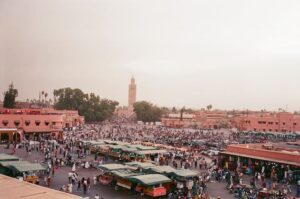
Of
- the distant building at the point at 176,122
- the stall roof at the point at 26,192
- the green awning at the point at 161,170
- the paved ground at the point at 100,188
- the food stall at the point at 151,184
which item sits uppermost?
the distant building at the point at 176,122

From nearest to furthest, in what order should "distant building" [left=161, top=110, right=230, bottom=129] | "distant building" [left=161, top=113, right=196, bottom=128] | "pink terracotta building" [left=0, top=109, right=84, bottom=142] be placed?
"pink terracotta building" [left=0, top=109, right=84, bottom=142], "distant building" [left=161, top=113, right=196, bottom=128], "distant building" [left=161, top=110, right=230, bottom=129]

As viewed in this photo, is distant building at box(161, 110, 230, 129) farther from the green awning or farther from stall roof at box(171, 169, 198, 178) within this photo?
stall roof at box(171, 169, 198, 178)

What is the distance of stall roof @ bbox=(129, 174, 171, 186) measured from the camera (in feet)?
65.0

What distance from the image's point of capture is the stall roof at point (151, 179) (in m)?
19.8

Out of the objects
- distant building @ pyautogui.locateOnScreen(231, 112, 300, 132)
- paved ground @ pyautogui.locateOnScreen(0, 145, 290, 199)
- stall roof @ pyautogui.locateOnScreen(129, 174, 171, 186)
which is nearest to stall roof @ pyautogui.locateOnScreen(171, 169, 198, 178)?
stall roof @ pyautogui.locateOnScreen(129, 174, 171, 186)

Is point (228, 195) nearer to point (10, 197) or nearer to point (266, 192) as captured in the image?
point (266, 192)

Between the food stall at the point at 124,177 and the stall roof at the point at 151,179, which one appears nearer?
the stall roof at the point at 151,179

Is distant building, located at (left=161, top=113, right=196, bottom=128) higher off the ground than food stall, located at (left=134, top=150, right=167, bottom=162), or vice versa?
distant building, located at (left=161, top=113, right=196, bottom=128)

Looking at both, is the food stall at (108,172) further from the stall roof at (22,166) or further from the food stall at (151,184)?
the stall roof at (22,166)

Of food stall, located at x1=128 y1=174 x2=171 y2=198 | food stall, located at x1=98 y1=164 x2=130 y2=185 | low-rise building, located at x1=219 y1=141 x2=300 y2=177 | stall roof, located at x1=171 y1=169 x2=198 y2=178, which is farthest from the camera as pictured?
low-rise building, located at x1=219 y1=141 x2=300 y2=177

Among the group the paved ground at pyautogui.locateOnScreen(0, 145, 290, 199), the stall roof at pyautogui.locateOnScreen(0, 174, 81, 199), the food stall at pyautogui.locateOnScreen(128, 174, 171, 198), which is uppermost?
the stall roof at pyautogui.locateOnScreen(0, 174, 81, 199)

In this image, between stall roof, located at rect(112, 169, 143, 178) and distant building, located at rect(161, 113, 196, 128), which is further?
distant building, located at rect(161, 113, 196, 128)

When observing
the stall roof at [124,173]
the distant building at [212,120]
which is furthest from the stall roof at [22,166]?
the distant building at [212,120]

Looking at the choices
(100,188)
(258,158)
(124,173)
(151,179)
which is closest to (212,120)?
(258,158)
